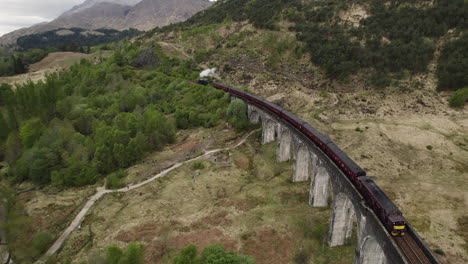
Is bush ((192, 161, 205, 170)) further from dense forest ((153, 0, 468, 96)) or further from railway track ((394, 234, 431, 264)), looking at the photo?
dense forest ((153, 0, 468, 96))

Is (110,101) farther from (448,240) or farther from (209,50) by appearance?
(448,240)

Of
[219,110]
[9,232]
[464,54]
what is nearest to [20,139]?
[9,232]

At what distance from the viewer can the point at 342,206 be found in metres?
33.7

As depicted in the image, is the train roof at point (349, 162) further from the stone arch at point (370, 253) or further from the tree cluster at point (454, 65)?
the tree cluster at point (454, 65)

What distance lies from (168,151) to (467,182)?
6104cm

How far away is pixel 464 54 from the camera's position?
3007 inches

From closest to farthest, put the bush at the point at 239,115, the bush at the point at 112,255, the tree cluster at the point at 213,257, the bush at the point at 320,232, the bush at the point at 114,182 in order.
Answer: the tree cluster at the point at 213,257 < the bush at the point at 112,255 < the bush at the point at 320,232 < the bush at the point at 114,182 < the bush at the point at 239,115

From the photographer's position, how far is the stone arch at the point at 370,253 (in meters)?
27.7

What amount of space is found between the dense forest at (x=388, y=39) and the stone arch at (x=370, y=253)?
6627 cm

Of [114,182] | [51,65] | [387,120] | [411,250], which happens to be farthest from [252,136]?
[51,65]

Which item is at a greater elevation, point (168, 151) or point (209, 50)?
point (209, 50)

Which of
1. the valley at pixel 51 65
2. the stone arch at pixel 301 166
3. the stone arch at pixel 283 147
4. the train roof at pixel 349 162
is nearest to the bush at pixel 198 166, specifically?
the stone arch at pixel 283 147

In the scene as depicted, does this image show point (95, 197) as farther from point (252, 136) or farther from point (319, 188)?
point (319, 188)

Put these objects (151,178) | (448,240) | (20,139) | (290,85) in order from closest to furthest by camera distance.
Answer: (448,240), (151,178), (20,139), (290,85)
